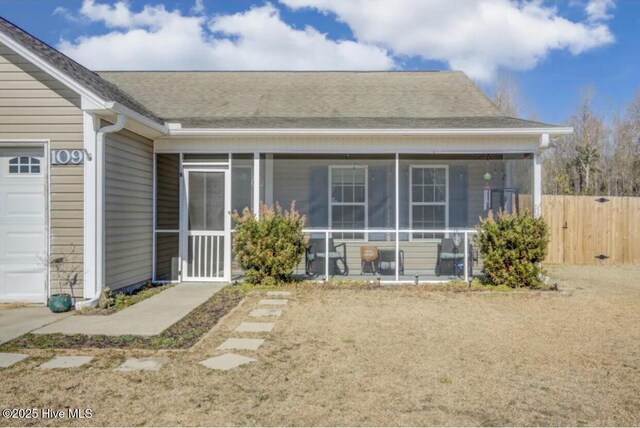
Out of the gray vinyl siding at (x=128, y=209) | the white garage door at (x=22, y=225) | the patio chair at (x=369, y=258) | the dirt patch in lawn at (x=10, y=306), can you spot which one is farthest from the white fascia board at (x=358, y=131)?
the dirt patch in lawn at (x=10, y=306)

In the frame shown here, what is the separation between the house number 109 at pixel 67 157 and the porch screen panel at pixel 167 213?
7.49 feet

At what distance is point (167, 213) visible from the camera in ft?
30.2

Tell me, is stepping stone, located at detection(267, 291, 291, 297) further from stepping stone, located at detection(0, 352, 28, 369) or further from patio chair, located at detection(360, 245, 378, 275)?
stepping stone, located at detection(0, 352, 28, 369)

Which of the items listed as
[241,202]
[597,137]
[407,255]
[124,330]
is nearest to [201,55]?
[241,202]

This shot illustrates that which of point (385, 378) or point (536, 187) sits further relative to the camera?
point (536, 187)

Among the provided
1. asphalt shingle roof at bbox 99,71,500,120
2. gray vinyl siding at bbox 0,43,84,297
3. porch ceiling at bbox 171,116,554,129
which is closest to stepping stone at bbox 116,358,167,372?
gray vinyl siding at bbox 0,43,84,297

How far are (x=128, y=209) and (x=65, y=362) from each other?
4048mm

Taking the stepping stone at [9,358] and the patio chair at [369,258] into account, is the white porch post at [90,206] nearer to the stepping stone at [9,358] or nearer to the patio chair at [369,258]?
the stepping stone at [9,358]

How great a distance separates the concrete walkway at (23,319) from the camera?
17.7ft

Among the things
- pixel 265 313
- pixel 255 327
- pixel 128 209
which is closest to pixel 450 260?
pixel 265 313

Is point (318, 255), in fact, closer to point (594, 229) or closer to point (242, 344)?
point (242, 344)

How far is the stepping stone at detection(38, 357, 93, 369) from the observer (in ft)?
13.8

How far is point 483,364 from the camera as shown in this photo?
4.30 m

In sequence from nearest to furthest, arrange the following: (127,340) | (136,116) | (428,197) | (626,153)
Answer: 1. (127,340)
2. (136,116)
3. (428,197)
4. (626,153)
